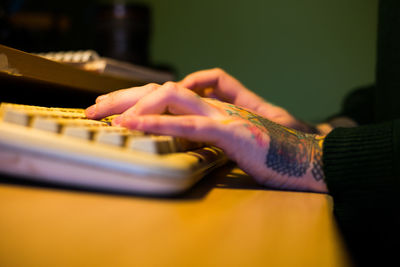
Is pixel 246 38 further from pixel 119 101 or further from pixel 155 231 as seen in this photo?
pixel 155 231

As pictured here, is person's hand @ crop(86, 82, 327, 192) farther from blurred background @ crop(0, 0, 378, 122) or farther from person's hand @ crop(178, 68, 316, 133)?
blurred background @ crop(0, 0, 378, 122)

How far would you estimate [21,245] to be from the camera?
23 centimetres

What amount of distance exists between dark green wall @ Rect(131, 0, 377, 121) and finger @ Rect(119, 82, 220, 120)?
114 cm

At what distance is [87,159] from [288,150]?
0.30m

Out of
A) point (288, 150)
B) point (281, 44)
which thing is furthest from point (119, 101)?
point (281, 44)

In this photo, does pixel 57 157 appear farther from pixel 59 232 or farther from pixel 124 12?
pixel 124 12

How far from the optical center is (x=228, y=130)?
0.46 meters

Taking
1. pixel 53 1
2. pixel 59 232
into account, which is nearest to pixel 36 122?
pixel 59 232

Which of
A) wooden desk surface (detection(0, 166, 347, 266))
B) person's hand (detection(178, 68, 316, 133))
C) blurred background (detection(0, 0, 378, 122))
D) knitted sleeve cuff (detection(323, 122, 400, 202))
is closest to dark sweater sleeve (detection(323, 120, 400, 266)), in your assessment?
knitted sleeve cuff (detection(323, 122, 400, 202))

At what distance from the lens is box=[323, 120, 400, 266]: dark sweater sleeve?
0.44 meters

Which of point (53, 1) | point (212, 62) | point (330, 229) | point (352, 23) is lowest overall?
point (330, 229)

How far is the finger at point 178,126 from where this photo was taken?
1.37 ft

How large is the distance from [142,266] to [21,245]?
0.28ft

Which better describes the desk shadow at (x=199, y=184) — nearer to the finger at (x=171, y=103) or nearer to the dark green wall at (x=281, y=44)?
the finger at (x=171, y=103)
